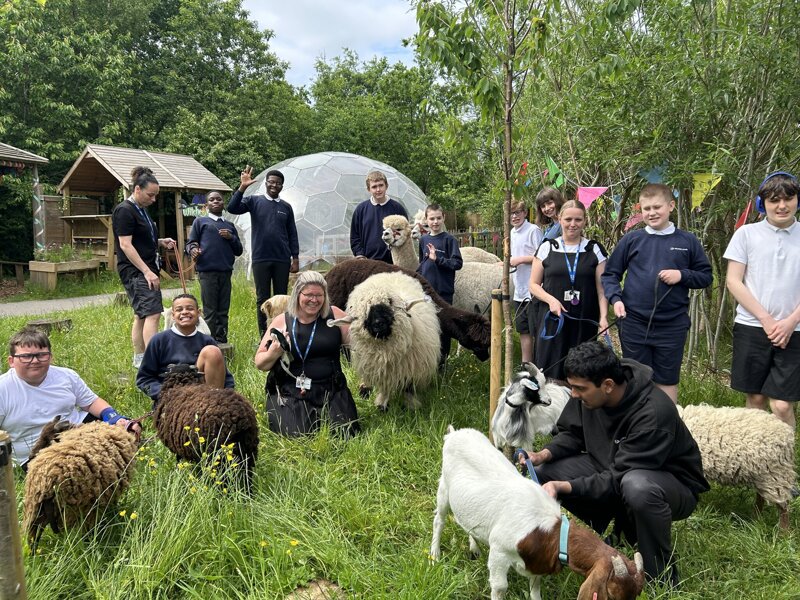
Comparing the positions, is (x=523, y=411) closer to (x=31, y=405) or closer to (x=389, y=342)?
(x=389, y=342)

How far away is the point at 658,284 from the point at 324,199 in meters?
11.3

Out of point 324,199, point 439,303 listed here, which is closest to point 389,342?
point 439,303

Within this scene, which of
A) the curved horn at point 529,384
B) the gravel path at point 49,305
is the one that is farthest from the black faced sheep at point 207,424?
the gravel path at point 49,305

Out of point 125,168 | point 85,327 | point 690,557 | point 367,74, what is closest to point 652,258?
point 690,557

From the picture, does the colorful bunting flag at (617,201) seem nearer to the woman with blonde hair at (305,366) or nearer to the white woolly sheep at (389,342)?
the white woolly sheep at (389,342)

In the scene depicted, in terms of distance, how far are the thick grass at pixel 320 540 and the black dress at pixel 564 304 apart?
1.25m

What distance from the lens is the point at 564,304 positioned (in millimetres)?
4500

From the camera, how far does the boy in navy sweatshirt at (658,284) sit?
394 cm

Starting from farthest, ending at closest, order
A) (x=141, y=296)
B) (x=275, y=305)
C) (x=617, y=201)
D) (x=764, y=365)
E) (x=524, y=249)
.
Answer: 1. (x=617, y=201)
2. (x=275, y=305)
3. (x=524, y=249)
4. (x=141, y=296)
5. (x=764, y=365)

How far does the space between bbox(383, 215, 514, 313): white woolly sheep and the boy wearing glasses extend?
3.88 m

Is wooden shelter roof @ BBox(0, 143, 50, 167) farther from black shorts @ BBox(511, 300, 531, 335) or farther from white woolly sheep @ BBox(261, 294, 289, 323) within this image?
black shorts @ BBox(511, 300, 531, 335)

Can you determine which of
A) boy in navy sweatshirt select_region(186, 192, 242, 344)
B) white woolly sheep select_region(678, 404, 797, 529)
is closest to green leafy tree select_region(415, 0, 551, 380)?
white woolly sheep select_region(678, 404, 797, 529)

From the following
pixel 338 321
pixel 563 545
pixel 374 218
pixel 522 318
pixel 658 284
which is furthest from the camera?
pixel 374 218


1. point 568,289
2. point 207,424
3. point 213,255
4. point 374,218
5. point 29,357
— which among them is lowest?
point 207,424
